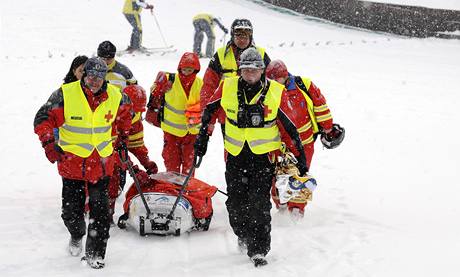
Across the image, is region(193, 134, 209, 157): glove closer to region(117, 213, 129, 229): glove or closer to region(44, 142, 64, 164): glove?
region(117, 213, 129, 229): glove

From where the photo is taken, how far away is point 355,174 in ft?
30.8

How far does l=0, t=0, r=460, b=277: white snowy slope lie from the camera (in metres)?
6.16

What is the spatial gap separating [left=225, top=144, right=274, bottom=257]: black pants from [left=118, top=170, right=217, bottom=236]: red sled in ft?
2.26

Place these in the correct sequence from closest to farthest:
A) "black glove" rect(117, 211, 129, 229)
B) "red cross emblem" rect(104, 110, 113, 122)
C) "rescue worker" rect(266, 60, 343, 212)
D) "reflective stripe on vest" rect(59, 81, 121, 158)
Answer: "reflective stripe on vest" rect(59, 81, 121, 158), "red cross emblem" rect(104, 110, 113, 122), "black glove" rect(117, 211, 129, 229), "rescue worker" rect(266, 60, 343, 212)

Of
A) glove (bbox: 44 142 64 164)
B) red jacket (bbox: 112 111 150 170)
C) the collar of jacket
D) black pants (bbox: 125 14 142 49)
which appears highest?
the collar of jacket

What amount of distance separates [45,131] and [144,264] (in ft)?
4.70

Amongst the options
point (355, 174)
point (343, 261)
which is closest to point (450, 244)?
point (343, 261)

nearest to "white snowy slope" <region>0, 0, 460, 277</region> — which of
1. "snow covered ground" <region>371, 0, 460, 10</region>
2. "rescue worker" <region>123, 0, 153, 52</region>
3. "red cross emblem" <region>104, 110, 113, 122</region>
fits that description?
"rescue worker" <region>123, 0, 153, 52</region>

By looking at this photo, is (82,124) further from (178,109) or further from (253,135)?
(178,109)

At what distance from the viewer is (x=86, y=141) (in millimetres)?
5805

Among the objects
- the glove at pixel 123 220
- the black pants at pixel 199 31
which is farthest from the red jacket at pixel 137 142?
the black pants at pixel 199 31

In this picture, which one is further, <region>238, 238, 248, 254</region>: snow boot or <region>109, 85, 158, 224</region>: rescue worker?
<region>109, 85, 158, 224</region>: rescue worker

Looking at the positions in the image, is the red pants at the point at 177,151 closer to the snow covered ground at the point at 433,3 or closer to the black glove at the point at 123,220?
the black glove at the point at 123,220

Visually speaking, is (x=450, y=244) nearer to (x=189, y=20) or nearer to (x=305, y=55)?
(x=305, y=55)
